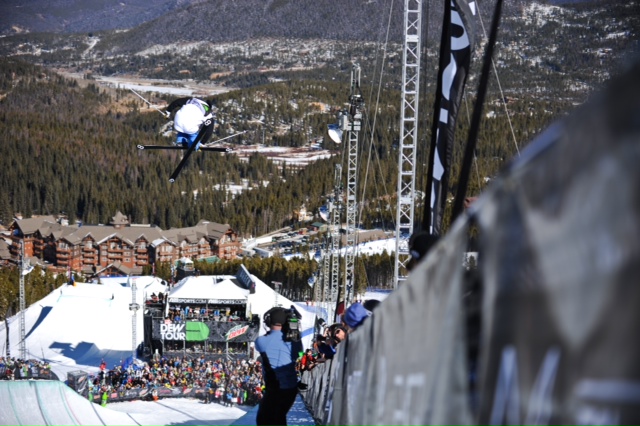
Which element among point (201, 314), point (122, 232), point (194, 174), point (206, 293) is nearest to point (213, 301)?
point (201, 314)

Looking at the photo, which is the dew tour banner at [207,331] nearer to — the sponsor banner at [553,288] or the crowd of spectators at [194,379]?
the crowd of spectators at [194,379]

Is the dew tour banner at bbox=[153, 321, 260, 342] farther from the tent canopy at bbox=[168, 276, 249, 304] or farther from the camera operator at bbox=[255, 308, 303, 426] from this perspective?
the camera operator at bbox=[255, 308, 303, 426]

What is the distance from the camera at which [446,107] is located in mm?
7242

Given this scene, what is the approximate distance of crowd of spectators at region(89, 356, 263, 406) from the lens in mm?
21047

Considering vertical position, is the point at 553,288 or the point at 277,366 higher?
the point at 553,288

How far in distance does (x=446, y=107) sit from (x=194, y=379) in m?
18.0

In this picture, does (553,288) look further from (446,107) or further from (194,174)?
(194,174)

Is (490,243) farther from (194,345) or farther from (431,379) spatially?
(194,345)

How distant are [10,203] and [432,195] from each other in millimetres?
116532

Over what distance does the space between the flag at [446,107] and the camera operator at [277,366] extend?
76.1 inches

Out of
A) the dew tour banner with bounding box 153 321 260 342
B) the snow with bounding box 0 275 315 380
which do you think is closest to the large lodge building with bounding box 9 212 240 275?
the snow with bounding box 0 275 315 380

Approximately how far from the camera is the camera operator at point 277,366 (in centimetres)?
566

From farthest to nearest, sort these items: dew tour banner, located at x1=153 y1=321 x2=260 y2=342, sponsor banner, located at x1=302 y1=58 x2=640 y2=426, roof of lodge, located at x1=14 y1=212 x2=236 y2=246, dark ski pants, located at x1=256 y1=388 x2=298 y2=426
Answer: roof of lodge, located at x1=14 y1=212 x2=236 y2=246 → dew tour banner, located at x1=153 y1=321 x2=260 y2=342 → dark ski pants, located at x1=256 y1=388 x2=298 y2=426 → sponsor banner, located at x1=302 y1=58 x2=640 y2=426

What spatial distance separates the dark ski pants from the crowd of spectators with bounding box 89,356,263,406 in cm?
1441
